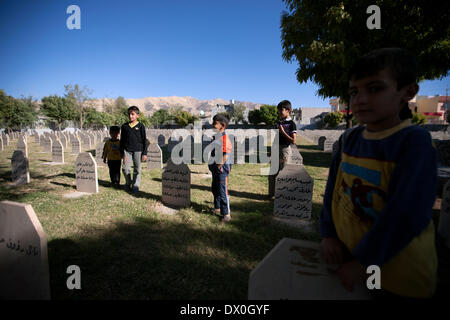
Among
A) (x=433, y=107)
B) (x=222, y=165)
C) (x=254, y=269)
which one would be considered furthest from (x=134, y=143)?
(x=433, y=107)

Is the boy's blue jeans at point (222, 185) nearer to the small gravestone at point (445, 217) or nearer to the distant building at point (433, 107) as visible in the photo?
the small gravestone at point (445, 217)

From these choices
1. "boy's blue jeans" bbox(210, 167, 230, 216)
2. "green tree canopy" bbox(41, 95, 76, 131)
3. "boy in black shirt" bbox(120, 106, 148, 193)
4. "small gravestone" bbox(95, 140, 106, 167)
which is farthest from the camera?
"green tree canopy" bbox(41, 95, 76, 131)

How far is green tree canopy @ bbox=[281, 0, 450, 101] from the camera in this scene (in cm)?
763

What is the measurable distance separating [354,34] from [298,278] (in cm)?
1141

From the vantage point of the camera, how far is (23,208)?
1.61m

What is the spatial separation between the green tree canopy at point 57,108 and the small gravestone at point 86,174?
38950 mm

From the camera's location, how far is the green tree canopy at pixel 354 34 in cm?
763

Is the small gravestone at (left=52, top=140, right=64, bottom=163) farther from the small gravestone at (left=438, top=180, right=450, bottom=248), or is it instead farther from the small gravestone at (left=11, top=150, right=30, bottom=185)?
the small gravestone at (left=438, top=180, right=450, bottom=248)

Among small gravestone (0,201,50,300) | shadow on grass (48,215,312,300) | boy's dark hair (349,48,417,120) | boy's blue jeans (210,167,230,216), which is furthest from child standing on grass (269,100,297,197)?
small gravestone (0,201,50,300)

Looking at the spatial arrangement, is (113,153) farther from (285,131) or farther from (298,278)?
(298,278)

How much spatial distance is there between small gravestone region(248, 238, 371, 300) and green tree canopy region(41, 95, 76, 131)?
44.9m

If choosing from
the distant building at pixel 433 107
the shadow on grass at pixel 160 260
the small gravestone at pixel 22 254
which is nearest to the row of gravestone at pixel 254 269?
the small gravestone at pixel 22 254

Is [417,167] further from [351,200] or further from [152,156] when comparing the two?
[152,156]
